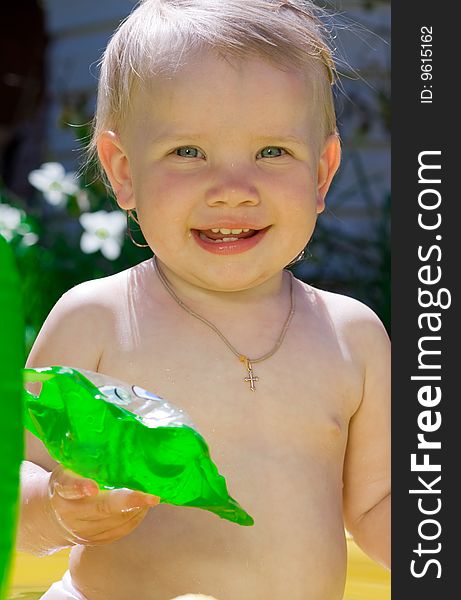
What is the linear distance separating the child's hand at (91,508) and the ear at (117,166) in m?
0.52

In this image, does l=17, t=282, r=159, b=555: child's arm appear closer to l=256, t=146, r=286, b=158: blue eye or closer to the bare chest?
the bare chest

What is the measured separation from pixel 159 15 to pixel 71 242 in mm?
2667

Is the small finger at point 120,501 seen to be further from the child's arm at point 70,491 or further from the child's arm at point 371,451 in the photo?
the child's arm at point 371,451

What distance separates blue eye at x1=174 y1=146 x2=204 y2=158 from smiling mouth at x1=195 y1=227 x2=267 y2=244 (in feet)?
0.35

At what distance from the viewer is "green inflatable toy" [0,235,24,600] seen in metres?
0.90

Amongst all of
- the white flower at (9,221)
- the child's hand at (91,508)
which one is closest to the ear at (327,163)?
the child's hand at (91,508)

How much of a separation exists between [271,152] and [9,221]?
2.29m

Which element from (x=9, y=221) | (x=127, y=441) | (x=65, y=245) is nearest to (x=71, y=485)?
(x=127, y=441)

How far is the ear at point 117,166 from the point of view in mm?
1701

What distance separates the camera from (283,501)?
5.10 ft

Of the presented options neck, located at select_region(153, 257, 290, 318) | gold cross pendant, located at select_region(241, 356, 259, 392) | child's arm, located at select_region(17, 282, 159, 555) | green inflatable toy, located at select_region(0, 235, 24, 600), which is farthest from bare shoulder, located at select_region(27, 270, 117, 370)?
green inflatable toy, located at select_region(0, 235, 24, 600)

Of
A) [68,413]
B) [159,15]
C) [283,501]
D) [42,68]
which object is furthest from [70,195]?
[68,413]

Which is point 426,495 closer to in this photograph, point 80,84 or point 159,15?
point 159,15

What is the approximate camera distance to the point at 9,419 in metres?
0.91
